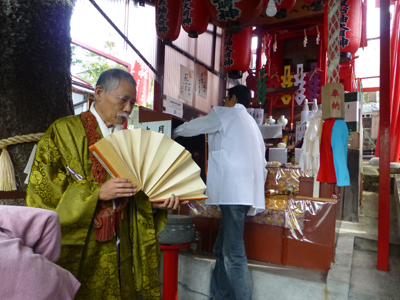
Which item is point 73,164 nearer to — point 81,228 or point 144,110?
point 81,228

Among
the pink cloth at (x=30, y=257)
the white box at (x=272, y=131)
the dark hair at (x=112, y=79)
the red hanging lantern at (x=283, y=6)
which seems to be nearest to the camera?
the pink cloth at (x=30, y=257)

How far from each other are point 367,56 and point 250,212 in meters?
14.0

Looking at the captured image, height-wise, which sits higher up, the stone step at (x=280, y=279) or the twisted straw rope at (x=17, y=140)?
the twisted straw rope at (x=17, y=140)

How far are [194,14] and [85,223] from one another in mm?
4908

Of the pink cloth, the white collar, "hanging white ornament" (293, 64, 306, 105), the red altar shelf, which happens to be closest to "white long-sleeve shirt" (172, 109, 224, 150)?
the red altar shelf

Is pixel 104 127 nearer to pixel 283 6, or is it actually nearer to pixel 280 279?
pixel 280 279

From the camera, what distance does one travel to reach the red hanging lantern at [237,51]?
6.84 meters

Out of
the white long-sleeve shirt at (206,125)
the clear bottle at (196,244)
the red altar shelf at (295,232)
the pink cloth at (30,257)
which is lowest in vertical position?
the clear bottle at (196,244)

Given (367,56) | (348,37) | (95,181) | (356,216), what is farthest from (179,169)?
(367,56)

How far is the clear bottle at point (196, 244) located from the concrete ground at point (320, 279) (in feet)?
0.37

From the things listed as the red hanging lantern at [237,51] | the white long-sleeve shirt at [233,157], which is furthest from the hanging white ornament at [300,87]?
the white long-sleeve shirt at [233,157]

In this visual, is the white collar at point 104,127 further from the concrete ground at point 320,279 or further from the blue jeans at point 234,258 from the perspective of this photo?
the concrete ground at point 320,279

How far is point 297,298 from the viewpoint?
3.02 meters

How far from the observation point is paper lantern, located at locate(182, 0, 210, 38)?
5.52 m
